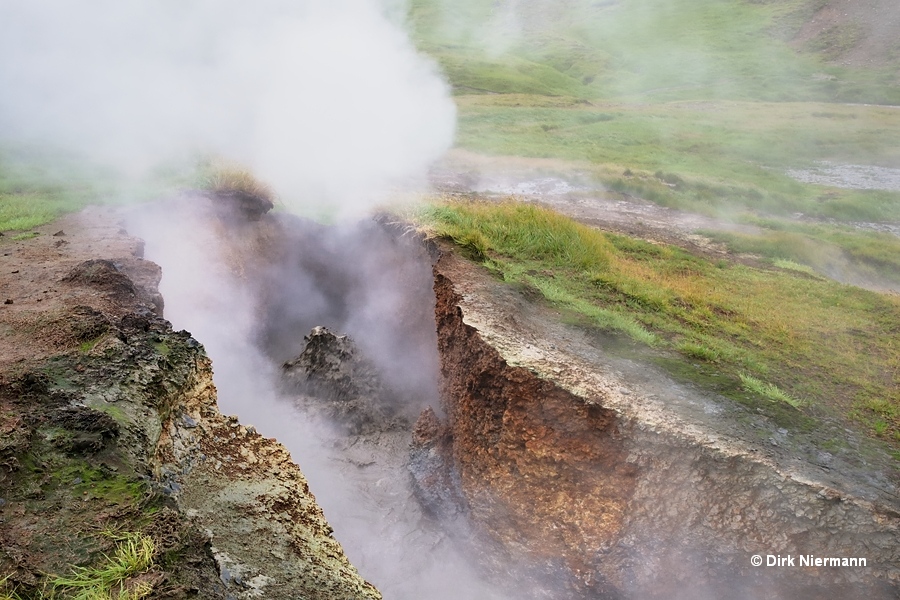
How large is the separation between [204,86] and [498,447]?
39.4ft

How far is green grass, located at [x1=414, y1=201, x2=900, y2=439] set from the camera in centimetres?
564

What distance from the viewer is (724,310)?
7.61 m

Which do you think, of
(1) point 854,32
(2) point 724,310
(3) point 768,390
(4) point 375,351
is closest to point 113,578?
(3) point 768,390

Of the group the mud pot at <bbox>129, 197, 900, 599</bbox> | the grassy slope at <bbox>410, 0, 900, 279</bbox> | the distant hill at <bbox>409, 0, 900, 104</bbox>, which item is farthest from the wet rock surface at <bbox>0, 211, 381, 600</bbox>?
the distant hill at <bbox>409, 0, 900, 104</bbox>

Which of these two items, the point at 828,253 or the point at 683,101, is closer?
the point at 828,253

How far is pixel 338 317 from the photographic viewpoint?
9648 mm

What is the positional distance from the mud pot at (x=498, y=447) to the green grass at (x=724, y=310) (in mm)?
594

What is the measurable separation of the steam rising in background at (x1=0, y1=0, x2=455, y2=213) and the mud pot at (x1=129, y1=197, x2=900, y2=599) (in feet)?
13.0

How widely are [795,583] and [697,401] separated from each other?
1.52 m

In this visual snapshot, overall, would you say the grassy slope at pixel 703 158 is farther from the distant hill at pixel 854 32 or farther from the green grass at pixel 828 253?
the distant hill at pixel 854 32

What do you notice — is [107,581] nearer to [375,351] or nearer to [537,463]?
[537,463]

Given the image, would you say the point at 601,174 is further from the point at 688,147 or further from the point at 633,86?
the point at 633,86

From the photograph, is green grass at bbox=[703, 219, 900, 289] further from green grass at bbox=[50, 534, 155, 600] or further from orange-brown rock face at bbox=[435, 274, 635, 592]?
green grass at bbox=[50, 534, 155, 600]

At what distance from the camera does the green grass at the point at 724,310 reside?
5.64 metres
